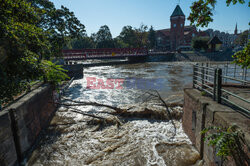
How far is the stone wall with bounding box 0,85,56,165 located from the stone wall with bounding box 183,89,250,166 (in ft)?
15.8

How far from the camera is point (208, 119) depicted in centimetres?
381

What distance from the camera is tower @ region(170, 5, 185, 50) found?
67.6 m

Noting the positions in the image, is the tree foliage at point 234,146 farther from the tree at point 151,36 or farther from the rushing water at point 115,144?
the tree at point 151,36

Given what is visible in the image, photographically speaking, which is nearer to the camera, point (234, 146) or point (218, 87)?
point (234, 146)

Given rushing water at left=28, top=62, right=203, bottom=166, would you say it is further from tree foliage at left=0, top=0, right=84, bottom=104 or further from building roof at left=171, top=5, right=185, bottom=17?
building roof at left=171, top=5, right=185, bottom=17

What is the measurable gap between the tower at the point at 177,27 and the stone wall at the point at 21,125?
69.5m

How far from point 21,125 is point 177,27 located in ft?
237

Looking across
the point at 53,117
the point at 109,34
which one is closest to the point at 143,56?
the point at 53,117

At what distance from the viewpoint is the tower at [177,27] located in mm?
67625

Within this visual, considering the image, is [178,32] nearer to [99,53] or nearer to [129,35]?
[129,35]

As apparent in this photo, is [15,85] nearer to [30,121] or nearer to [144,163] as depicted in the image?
[30,121]

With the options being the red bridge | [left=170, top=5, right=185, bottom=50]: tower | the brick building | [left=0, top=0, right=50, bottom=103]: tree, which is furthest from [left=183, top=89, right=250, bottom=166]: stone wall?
[left=170, top=5, right=185, bottom=50]: tower

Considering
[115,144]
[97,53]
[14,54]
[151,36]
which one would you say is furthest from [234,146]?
[151,36]

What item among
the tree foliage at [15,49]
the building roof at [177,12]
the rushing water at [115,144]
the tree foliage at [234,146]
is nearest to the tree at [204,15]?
the tree foliage at [234,146]
